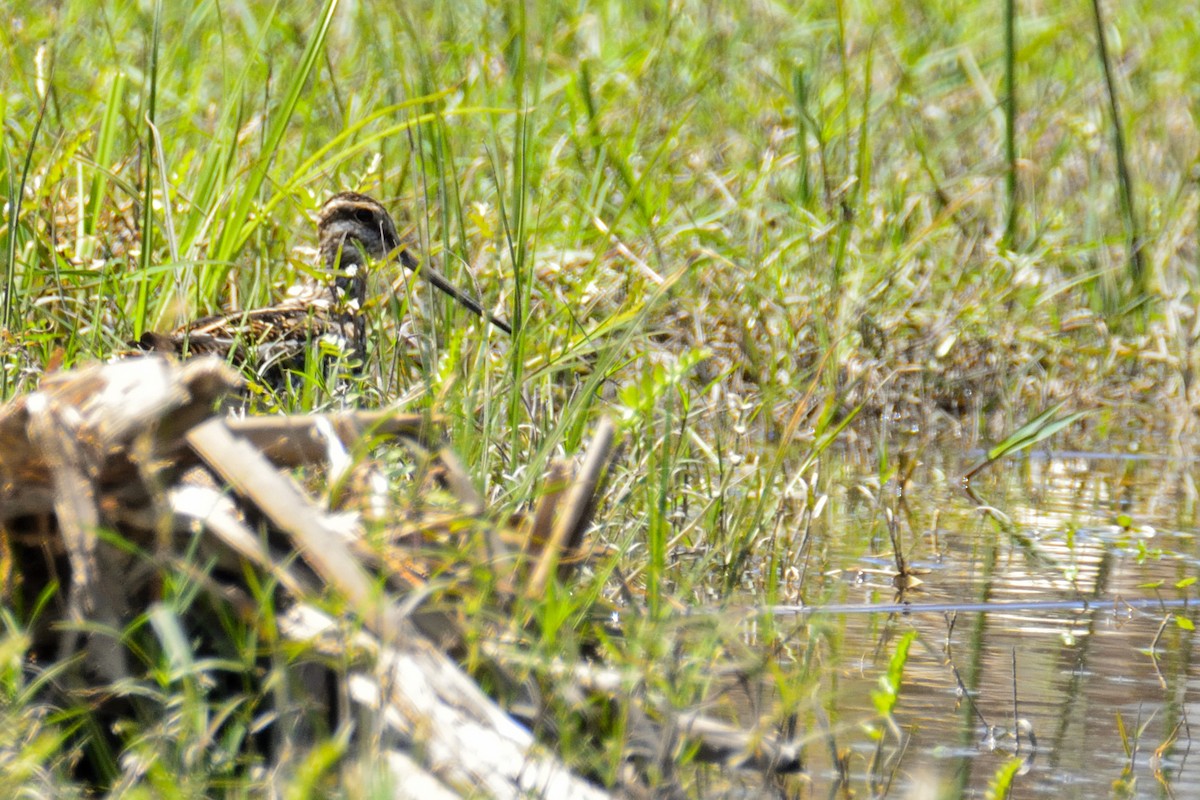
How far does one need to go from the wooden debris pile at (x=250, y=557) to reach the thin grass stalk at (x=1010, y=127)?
12.7 ft

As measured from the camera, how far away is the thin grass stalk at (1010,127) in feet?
18.5

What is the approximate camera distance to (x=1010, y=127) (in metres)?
5.81

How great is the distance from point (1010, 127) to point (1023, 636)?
3.10 meters

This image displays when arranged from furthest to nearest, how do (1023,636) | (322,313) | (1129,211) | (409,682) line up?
(1129,211)
(322,313)
(1023,636)
(409,682)

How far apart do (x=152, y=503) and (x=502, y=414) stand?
124 cm

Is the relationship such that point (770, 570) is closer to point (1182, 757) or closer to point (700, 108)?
point (1182, 757)

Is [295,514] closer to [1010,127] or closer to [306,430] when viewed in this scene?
[306,430]

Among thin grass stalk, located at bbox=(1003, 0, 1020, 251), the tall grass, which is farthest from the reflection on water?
thin grass stalk, located at bbox=(1003, 0, 1020, 251)

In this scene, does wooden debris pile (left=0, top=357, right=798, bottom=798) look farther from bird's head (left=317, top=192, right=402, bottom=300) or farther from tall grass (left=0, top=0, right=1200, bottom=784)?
bird's head (left=317, top=192, right=402, bottom=300)

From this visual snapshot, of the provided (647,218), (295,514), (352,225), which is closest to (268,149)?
(352,225)

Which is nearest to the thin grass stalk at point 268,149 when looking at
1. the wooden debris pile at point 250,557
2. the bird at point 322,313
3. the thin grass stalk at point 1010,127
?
the bird at point 322,313

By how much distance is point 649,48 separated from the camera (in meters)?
6.09

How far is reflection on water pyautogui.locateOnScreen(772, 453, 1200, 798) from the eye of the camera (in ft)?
7.86

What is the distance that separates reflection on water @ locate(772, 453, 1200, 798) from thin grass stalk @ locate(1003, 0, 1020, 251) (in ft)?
4.52
